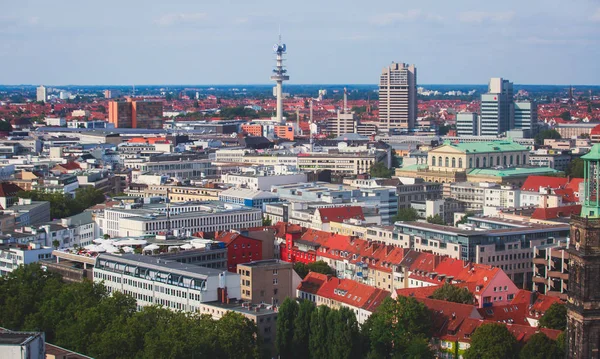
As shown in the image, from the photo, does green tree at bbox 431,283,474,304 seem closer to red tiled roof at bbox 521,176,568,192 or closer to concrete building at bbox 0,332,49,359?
concrete building at bbox 0,332,49,359

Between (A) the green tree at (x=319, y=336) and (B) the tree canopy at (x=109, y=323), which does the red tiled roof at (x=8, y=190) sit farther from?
(A) the green tree at (x=319, y=336)

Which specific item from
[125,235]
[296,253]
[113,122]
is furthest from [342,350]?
[113,122]

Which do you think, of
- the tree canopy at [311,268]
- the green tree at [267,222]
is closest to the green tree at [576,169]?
the green tree at [267,222]

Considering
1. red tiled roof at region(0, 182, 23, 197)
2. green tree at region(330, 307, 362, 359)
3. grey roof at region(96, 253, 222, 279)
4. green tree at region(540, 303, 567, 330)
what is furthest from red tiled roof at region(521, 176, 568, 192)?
green tree at region(330, 307, 362, 359)

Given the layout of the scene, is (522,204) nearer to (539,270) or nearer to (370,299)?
(539,270)

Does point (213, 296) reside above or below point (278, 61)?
below

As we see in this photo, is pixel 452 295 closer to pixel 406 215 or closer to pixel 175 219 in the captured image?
pixel 175 219
